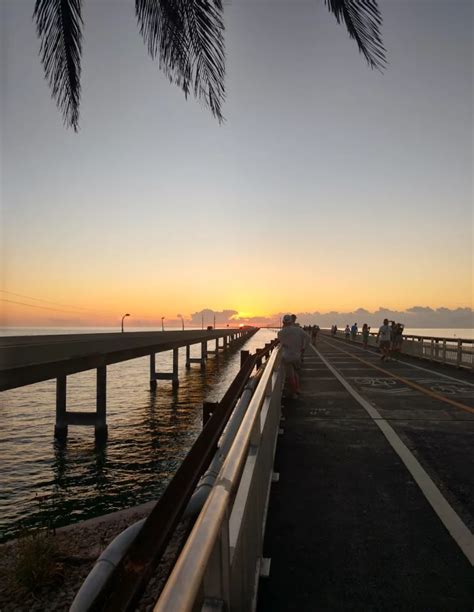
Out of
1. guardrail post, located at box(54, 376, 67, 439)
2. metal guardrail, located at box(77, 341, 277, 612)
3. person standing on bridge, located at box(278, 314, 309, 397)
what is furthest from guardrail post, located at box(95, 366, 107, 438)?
metal guardrail, located at box(77, 341, 277, 612)

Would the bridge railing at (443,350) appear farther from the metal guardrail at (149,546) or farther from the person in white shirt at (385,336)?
the metal guardrail at (149,546)

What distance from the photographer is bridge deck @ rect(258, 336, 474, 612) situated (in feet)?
11.5

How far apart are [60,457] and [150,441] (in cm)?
286

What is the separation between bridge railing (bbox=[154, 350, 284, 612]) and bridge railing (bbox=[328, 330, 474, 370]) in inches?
654

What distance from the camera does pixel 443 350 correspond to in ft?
71.8

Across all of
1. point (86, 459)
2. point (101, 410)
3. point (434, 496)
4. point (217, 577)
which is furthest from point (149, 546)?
point (101, 410)

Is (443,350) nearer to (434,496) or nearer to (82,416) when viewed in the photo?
(82,416)

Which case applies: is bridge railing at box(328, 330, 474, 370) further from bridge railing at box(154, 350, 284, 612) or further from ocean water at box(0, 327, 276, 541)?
bridge railing at box(154, 350, 284, 612)

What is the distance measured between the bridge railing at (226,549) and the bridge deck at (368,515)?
0.50 meters

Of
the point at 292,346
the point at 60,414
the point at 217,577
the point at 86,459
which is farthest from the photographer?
the point at 60,414

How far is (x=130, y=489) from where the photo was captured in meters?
10.5

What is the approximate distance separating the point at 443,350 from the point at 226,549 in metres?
22.0

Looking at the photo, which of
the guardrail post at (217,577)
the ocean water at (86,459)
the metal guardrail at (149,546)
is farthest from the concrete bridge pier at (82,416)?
the guardrail post at (217,577)

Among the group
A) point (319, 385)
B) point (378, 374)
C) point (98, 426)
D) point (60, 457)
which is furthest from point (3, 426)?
point (378, 374)
